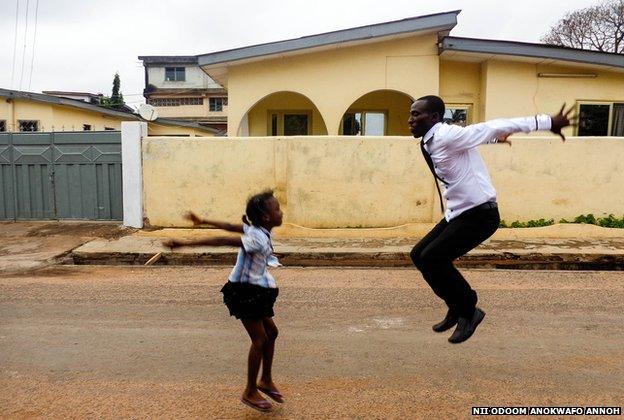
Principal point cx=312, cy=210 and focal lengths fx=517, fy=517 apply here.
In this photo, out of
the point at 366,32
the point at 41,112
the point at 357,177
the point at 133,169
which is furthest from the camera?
the point at 41,112

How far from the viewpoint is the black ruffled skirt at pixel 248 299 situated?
2.98 meters

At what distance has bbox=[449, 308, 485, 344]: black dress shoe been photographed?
3.53 m

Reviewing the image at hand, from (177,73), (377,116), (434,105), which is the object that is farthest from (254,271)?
(177,73)

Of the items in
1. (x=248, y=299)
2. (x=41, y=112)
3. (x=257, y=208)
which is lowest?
(x=248, y=299)

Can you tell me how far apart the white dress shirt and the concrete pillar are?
7858mm

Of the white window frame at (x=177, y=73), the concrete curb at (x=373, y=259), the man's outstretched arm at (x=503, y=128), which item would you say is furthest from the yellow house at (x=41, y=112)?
the white window frame at (x=177, y=73)

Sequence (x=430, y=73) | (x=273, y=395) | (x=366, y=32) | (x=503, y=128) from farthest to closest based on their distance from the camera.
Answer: (x=430, y=73)
(x=366, y=32)
(x=503, y=128)
(x=273, y=395)

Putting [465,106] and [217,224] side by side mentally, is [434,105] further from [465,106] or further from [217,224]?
[465,106]

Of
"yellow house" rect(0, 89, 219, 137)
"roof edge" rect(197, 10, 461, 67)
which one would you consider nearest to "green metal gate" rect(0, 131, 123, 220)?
"roof edge" rect(197, 10, 461, 67)

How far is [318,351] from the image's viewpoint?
4.14 meters

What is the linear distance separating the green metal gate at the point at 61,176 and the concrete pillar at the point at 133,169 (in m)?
0.43

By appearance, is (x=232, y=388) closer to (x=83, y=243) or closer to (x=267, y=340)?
(x=267, y=340)

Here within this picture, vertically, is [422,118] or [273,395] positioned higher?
[422,118]

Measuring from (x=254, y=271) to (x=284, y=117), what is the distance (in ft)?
41.7
